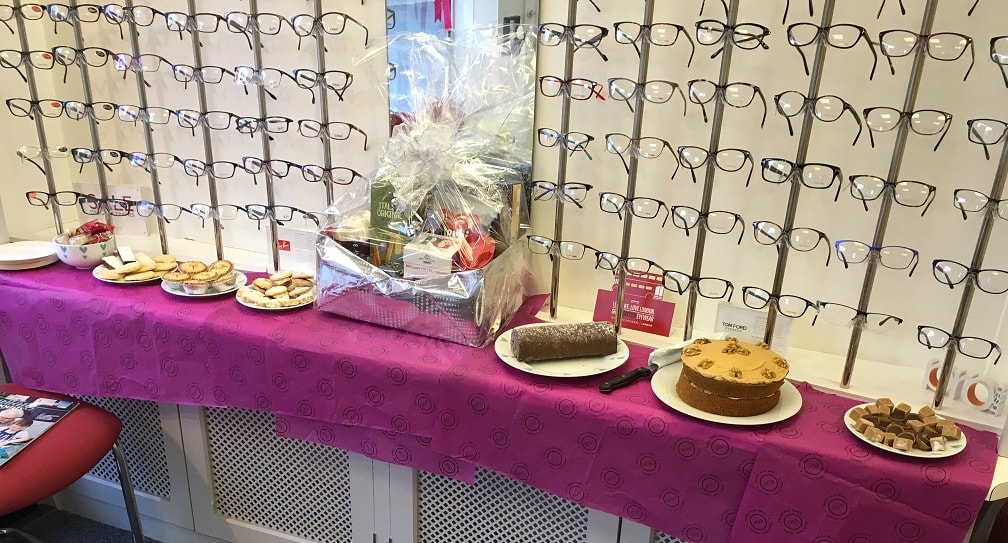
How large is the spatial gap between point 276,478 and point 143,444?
41cm

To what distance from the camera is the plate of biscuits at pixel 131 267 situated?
1769mm

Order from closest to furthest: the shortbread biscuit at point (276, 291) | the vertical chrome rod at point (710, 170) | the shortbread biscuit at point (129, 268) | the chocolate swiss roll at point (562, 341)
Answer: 1. the vertical chrome rod at point (710, 170)
2. the chocolate swiss roll at point (562, 341)
3. the shortbread biscuit at point (276, 291)
4. the shortbread biscuit at point (129, 268)

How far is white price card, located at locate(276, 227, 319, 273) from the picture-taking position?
1775 millimetres

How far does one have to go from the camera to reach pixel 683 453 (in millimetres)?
→ 1271

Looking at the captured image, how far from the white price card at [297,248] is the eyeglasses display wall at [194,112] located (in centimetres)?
4

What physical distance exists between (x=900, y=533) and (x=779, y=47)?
92 centimetres

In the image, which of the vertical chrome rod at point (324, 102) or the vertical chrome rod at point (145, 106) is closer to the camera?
the vertical chrome rod at point (324, 102)

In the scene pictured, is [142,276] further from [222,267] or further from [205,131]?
[205,131]

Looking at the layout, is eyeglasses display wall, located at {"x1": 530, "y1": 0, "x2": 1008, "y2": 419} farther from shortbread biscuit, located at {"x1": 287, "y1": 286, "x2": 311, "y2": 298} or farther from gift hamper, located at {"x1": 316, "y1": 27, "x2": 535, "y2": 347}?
shortbread biscuit, located at {"x1": 287, "y1": 286, "x2": 311, "y2": 298}

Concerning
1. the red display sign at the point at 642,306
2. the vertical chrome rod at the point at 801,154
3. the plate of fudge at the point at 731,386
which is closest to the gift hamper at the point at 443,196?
the red display sign at the point at 642,306

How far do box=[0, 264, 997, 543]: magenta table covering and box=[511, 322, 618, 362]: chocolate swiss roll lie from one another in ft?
0.18

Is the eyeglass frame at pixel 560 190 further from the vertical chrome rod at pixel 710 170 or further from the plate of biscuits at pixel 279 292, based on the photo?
the plate of biscuits at pixel 279 292

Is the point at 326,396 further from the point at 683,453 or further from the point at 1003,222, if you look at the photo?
the point at 1003,222

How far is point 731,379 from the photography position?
125 centimetres
